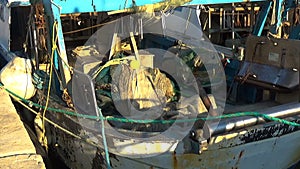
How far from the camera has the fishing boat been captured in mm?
3973

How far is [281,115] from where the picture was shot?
3977mm

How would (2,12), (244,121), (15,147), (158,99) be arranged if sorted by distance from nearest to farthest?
(15,147) < (244,121) < (158,99) < (2,12)

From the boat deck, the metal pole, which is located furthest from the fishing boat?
the boat deck

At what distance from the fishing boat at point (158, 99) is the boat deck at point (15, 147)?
29.8 inches

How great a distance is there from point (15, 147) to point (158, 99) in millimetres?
2006

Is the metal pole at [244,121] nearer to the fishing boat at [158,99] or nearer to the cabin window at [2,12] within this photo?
the fishing boat at [158,99]

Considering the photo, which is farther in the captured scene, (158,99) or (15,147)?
(158,99)

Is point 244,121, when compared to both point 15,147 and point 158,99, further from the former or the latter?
point 15,147

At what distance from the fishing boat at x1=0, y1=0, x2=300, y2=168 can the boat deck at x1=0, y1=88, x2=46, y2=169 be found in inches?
29.8

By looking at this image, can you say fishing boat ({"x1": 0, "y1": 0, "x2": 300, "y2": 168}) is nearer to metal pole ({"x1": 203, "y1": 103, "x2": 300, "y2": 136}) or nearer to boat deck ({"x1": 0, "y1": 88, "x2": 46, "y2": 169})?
metal pole ({"x1": 203, "y1": 103, "x2": 300, "y2": 136})

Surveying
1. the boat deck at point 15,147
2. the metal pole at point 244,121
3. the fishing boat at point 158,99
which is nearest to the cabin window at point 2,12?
the fishing boat at point 158,99

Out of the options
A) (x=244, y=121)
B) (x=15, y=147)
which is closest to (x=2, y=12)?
(x=15, y=147)

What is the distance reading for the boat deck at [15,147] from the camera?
119 inches

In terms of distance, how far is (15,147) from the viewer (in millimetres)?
3236
